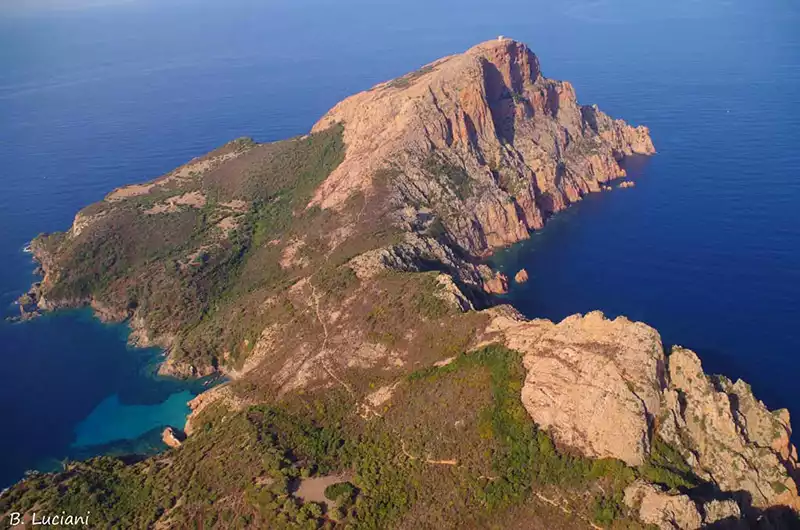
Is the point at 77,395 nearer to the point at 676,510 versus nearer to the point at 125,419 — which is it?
the point at 125,419

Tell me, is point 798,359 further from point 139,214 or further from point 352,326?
point 139,214

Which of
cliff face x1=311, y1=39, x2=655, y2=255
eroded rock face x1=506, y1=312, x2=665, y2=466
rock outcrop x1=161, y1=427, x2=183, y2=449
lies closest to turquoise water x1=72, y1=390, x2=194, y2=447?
rock outcrop x1=161, y1=427, x2=183, y2=449

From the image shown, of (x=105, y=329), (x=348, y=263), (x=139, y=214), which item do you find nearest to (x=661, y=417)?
(x=348, y=263)

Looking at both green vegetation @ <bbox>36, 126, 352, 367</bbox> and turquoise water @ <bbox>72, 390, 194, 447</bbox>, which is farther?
green vegetation @ <bbox>36, 126, 352, 367</bbox>

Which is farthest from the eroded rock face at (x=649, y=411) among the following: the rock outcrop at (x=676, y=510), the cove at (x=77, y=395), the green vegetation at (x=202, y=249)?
the cove at (x=77, y=395)

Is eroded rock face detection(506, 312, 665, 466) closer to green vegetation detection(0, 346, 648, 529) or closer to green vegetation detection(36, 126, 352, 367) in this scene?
green vegetation detection(0, 346, 648, 529)

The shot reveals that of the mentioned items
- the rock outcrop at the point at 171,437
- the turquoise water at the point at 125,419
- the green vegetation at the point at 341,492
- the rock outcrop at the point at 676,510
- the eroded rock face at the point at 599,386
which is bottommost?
the turquoise water at the point at 125,419

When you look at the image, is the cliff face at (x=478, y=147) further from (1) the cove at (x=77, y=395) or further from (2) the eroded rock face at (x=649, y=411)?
(2) the eroded rock face at (x=649, y=411)
